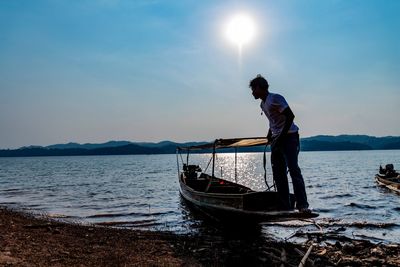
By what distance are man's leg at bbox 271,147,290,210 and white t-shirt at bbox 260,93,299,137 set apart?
0.52m

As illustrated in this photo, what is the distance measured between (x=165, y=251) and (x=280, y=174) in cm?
381

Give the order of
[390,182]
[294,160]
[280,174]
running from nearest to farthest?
1. [294,160]
2. [280,174]
3. [390,182]

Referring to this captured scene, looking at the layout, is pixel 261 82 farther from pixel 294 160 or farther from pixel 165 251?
pixel 165 251

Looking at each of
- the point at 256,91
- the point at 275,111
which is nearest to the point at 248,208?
the point at 275,111

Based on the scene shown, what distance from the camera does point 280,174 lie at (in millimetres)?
9391

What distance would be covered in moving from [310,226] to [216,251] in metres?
7.18

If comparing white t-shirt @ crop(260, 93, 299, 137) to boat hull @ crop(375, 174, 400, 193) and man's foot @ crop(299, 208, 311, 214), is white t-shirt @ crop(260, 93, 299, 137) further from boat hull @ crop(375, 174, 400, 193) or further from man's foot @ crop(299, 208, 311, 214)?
boat hull @ crop(375, 174, 400, 193)

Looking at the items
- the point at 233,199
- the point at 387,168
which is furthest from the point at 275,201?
the point at 387,168

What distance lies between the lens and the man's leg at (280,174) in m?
9.23

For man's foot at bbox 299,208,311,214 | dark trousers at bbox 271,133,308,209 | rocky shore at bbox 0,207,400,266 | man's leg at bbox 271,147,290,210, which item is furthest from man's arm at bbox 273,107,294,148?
rocky shore at bbox 0,207,400,266

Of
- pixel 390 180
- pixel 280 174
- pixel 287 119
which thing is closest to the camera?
pixel 287 119

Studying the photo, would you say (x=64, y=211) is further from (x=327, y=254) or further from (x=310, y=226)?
(x=327, y=254)

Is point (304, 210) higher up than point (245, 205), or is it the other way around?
point (304, 210)

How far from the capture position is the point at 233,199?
12734mm
